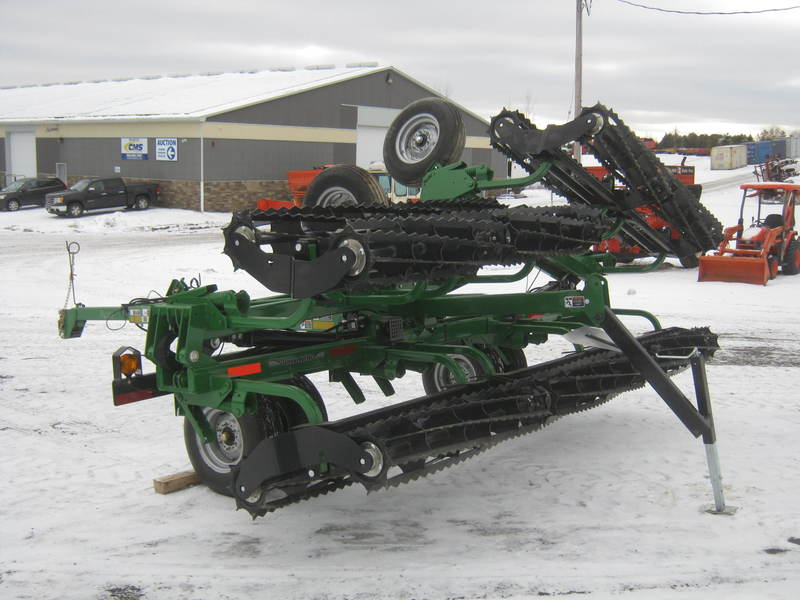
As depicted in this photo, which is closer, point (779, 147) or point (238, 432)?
point (238, 432)

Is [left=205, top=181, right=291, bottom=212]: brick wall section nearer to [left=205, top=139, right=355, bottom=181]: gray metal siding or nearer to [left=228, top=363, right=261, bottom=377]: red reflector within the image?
[left=205, top=139, right=355, bottom=181]: gray metal siding

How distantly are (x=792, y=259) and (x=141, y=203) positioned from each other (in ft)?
74.6

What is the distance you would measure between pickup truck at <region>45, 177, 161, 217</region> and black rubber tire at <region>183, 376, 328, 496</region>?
994 inches

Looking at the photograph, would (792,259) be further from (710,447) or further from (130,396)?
(130,396)

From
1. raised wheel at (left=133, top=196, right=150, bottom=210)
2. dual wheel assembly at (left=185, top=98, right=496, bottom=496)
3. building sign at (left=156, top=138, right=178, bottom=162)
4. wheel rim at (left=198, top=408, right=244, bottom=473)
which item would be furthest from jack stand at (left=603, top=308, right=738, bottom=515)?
building sign at (left=156, top=138, right=178, bottom=162)

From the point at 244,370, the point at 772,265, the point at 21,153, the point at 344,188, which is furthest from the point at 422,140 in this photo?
the point at 21,153

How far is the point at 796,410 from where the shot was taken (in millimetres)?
7227

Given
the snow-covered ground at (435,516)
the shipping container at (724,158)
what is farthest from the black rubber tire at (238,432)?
the shipping container at (724,158)

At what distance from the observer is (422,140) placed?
6.58m

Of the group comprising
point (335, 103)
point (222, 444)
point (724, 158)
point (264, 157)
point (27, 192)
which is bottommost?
point (222, 444)

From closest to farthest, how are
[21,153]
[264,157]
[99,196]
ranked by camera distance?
[99,196], [264,157], [21,153]

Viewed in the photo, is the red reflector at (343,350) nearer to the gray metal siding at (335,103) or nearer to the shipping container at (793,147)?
the gray metal siding at (335,103)

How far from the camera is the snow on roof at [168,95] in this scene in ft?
108

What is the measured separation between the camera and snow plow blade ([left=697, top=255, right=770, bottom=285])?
567 inches
